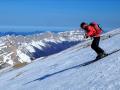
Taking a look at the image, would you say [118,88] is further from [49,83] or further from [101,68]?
[49,83]

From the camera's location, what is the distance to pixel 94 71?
23453 millimetres

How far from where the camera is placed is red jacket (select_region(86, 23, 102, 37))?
26.9 meters

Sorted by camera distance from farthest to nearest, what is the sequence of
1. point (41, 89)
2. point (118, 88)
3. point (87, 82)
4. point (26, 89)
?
point (26, 89)
point (41, 89)
point (87, 82)
point (118, 88)

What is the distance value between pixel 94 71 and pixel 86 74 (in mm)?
564

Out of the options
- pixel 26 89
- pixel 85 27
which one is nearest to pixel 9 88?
pixel 26 89

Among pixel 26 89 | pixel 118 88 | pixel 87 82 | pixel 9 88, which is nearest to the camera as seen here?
pixel 118 88

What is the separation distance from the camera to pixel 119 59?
24.0 meters

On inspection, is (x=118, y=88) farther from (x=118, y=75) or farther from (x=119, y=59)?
(x=119, y=59)

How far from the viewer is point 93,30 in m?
27.0

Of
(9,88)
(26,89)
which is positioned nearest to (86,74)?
(26,89)

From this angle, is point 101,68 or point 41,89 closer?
point 101,68

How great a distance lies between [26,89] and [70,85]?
606cm

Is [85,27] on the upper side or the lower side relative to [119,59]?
upper

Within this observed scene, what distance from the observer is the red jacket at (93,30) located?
26859mm
